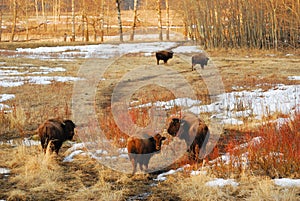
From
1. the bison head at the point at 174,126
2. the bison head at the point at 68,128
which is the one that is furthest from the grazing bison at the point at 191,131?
the bison head at the point at 68,128

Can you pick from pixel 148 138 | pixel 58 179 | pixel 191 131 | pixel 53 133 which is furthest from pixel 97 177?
pixel 191 131

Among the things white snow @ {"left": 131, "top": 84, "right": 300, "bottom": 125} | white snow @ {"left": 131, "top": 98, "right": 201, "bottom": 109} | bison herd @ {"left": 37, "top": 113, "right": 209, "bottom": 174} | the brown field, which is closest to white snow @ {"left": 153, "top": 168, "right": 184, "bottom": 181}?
the brown field

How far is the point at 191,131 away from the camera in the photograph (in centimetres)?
662

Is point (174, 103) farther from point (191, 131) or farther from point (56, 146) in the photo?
point (56, 146)

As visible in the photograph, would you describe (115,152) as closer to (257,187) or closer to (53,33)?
(257,187)

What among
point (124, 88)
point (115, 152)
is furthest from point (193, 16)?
point (115, 152)

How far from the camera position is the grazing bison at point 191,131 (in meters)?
6.63

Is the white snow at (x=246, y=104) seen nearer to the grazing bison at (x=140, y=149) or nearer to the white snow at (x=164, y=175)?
the white snow at (x=164, y=175)

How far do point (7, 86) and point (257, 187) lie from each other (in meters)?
12.5

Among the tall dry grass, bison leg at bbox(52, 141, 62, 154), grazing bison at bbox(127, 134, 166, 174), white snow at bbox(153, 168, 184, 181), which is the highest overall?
grazing bison at bbox(127, 134, 166, 174)

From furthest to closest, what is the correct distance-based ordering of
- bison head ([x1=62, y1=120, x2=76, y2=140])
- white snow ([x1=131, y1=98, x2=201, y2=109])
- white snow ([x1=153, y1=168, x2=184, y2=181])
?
white snow ([x1=131, y1=98, x2=201, y2=109]) < bison head ([x1=62, y1=120, x2=76, y2=140]) < white snow ([x1=153, y1=168, x2=184, y2=181])

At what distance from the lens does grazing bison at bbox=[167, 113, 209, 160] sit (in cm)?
663

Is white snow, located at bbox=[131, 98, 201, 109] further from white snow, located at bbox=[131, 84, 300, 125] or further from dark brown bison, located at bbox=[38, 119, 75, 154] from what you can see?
dark brown bison, located at bbox=[38, 119, 75, 154]

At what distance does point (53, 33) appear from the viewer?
52.8m
